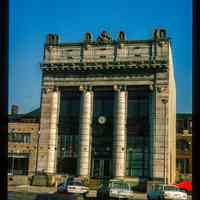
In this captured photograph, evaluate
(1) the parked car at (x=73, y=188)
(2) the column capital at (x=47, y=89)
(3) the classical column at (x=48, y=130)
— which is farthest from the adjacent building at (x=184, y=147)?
(1) the parked car at (x=73, y=188)

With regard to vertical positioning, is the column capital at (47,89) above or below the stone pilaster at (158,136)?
above

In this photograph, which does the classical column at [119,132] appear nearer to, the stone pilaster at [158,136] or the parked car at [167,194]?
the stone pilaster at [158,136]

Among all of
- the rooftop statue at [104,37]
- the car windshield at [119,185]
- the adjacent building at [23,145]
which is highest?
the rooftop statue at [104,37]

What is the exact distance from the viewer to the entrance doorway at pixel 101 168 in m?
42.7

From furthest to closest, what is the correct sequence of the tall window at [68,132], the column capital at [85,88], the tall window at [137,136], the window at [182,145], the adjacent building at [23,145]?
the window at [182,145] < the adjacent building at [23,145] < the column capital at [85,88] < the tall window at [68,132] < the tall window at [137,136]

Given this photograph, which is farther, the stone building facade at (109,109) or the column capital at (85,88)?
the column capital at (85,88)

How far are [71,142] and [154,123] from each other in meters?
9.01

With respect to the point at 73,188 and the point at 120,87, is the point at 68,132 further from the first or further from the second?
the point at 73,188

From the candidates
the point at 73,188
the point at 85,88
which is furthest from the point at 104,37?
the point at 73,188

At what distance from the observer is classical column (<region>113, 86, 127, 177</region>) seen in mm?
41906

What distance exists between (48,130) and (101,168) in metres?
7.05

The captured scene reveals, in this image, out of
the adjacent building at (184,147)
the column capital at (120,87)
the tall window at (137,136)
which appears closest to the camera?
the tall window at (137,136)

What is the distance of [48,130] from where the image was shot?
4475 centimetres
